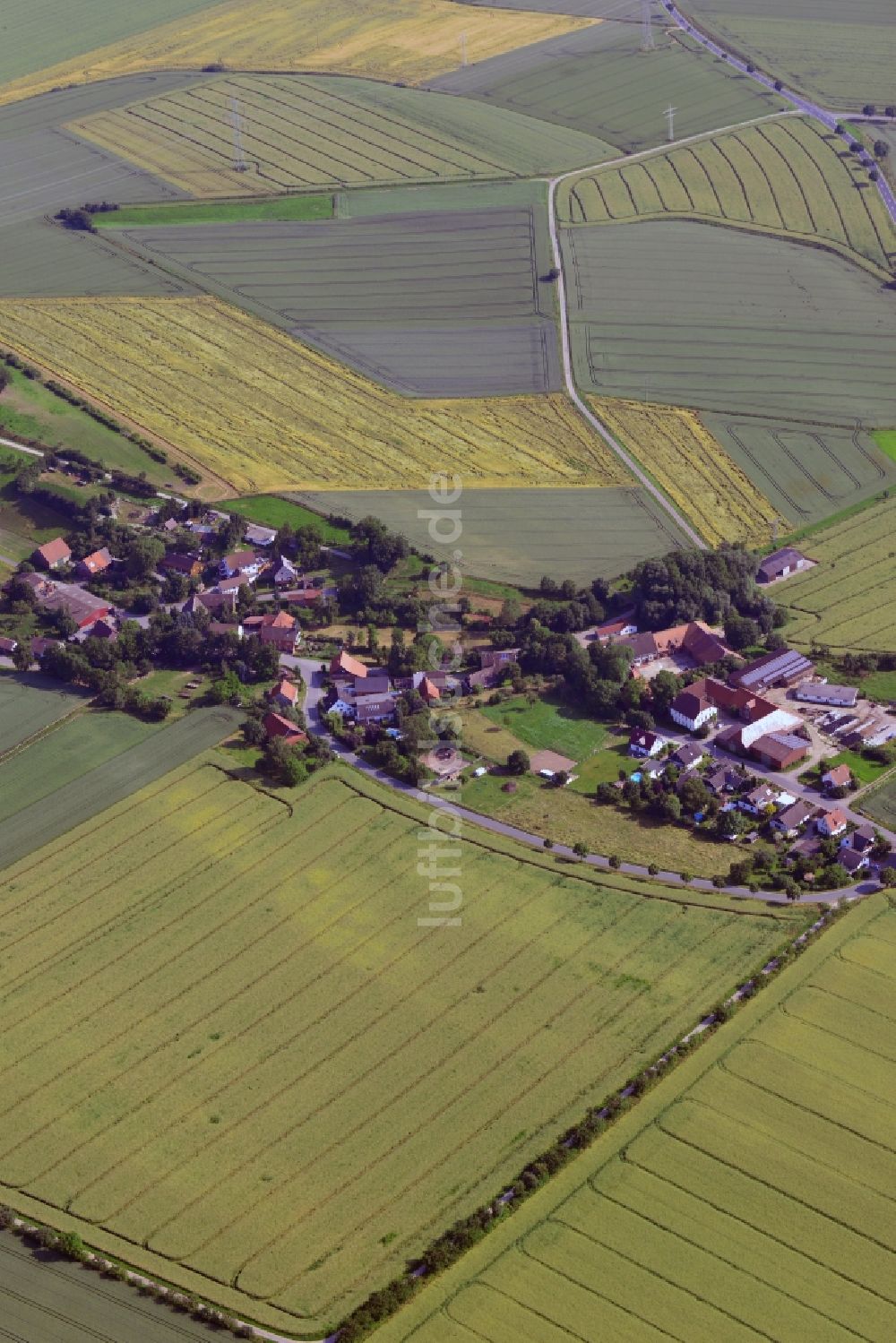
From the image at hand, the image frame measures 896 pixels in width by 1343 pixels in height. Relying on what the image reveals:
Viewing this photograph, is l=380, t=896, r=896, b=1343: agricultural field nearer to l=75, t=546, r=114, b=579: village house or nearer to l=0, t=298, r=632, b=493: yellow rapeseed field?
l=75, t=546, r=114, b=579: village house

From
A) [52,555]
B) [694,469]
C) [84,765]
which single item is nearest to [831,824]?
[84,765]

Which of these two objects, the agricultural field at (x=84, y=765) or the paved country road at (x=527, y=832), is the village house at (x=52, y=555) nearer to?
the agricultural field at (x=84, y=765)

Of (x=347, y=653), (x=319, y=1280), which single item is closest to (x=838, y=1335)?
(x=319, y=1280)

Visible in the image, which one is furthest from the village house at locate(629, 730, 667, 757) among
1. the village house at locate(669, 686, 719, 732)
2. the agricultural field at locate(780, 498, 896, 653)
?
the agricultural field at locate(780, 498, 896, 653)

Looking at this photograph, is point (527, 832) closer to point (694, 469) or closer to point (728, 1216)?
point (728, 1216)

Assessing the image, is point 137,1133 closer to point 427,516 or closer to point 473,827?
point 473,827
